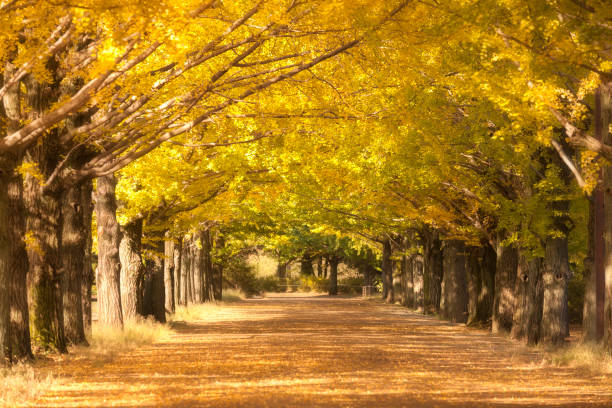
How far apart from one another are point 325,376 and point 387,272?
43.4m

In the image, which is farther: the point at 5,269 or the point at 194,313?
the point at 194,313

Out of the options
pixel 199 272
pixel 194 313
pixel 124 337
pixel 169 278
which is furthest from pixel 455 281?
pixel 199 272

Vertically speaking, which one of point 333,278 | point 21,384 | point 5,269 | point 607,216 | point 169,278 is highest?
point 607,216

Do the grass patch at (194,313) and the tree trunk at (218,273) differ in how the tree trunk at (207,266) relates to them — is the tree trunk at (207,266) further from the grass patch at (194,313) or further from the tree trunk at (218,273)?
the tree trunk at (218,273)

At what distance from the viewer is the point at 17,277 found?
49.1ft

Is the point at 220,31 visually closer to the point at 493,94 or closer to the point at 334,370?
the point at 493,94

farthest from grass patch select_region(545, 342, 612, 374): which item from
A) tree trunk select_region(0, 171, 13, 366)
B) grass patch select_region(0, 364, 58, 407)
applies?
tree trunk select_region(0, 171, 13, 366)

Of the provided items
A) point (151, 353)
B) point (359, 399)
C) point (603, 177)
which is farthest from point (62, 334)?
A: point (603, 177)

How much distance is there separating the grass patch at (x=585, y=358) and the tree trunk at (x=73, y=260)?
10106mm

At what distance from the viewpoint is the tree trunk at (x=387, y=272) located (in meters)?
54.5

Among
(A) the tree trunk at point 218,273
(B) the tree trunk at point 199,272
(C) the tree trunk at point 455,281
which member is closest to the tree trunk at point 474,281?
(C) the tree trunk at point 455,281

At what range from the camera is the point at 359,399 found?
1102cm

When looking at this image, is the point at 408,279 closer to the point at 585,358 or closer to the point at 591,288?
the point at 591,288

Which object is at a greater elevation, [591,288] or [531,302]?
[591,288]
